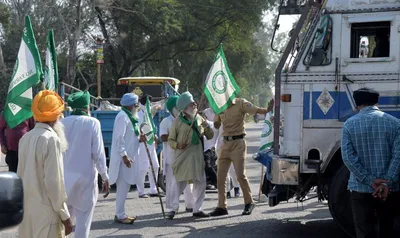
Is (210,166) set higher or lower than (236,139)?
lower

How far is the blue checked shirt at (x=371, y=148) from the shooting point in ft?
21.2

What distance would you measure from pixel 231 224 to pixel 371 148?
12.2 feet

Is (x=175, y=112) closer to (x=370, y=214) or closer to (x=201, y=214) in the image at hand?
(x=201, y=214)

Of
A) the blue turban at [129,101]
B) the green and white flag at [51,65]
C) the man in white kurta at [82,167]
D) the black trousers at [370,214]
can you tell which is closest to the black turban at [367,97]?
the black trousers at [370,214]

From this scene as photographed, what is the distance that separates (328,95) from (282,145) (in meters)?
0.79

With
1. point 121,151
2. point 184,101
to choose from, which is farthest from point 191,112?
point 121,151

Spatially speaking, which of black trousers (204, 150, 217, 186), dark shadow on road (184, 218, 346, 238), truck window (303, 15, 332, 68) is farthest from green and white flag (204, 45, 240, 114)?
black trousers (204, 150, 217, 186)

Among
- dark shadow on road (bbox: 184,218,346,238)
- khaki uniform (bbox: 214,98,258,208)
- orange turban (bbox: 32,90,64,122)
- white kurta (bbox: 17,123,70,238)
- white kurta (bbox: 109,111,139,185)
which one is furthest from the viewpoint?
khaki uniform (bbox: 214,98,258,208)

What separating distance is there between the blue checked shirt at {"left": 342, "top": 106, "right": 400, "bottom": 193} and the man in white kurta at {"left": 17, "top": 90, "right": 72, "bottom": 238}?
101 inches

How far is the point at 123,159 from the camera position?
9719 millimetres

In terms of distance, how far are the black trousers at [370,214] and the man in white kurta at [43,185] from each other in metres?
2.61

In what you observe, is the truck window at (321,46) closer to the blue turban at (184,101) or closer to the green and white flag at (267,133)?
the blue turban at (184,101)

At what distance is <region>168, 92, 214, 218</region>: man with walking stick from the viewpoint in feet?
33.8

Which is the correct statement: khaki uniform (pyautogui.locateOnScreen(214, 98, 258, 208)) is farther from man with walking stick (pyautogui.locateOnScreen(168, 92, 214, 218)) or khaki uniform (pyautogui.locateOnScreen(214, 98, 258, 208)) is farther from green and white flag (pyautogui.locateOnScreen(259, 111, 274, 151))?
green and white flag (pyautogui.locateOnScreen(259, 111, 274, 151))
